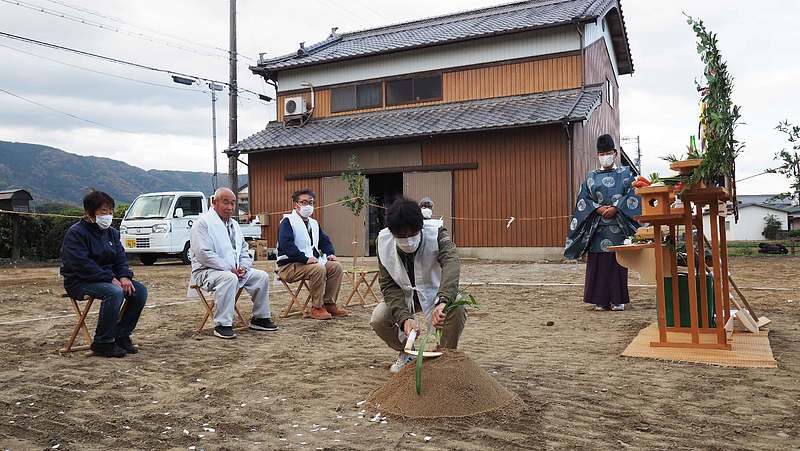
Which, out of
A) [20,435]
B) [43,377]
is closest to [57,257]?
[43,377]

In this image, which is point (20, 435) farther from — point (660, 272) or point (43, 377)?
point (660, 272)

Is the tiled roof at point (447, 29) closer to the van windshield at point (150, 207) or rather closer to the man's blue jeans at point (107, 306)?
the van windshield at point (150, 207)

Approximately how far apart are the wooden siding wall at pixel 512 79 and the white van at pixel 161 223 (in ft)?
18.9

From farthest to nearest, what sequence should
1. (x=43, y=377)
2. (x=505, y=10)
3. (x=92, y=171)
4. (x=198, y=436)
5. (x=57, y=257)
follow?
(x=92, y=171), (x=505, y=10), (x=57, y=257), (x=43, y=377), (x=198, y=436)

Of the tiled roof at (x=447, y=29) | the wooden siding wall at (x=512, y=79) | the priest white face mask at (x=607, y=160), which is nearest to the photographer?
the priest white face mask at (x=607, y=160)

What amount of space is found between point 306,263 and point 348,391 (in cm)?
287

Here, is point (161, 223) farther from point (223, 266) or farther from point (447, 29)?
point (223, 266)

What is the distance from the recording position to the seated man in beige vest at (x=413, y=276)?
129 inches

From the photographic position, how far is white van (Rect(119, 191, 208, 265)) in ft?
46.2

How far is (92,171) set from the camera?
72625 mm

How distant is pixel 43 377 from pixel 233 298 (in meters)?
1.65

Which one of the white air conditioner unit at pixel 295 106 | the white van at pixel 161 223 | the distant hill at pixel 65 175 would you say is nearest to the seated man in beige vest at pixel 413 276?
the white van at pixel 161 223

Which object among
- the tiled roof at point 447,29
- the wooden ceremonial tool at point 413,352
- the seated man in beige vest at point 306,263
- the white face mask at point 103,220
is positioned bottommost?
the wooden ceremonial tool at point 413,352

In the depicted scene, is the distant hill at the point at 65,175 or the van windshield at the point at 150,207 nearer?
the van windshield at the point at 150,207
